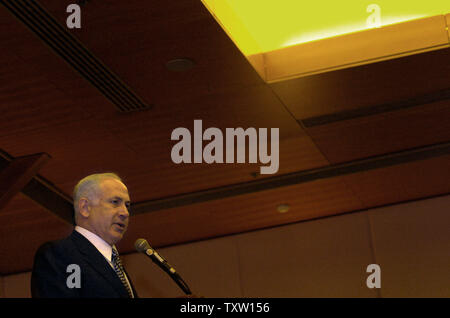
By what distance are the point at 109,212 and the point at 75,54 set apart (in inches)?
115

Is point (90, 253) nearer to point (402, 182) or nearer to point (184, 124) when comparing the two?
point (184, 124)

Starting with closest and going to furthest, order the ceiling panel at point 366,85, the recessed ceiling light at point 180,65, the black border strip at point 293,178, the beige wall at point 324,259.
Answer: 1. the recessed ceiling light at point 180,65
2. the ceiling panel at point 366,85
3. the black border strip at point 293,178
4. the beige wall at point 324,259

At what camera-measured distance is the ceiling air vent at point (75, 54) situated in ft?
18.7

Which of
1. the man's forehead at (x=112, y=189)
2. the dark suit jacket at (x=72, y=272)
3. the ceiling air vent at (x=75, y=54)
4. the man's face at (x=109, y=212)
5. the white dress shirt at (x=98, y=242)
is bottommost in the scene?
the dark suit jacket at (x=72, y=272)

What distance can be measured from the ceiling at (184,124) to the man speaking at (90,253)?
2310 millimetres

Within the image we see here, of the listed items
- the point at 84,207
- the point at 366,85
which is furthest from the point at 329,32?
the point at 84,207

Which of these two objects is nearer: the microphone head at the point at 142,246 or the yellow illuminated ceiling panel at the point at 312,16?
the microphone head at the point at 142,246

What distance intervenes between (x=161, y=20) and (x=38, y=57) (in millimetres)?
953

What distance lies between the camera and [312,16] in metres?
7.28

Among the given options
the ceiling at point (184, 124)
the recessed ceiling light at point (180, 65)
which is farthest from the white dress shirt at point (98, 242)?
the recessed ceiling light at point (180, 65)

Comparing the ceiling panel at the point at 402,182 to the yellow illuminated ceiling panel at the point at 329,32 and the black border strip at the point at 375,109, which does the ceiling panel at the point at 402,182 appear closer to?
the black border strip at the point at 375,109

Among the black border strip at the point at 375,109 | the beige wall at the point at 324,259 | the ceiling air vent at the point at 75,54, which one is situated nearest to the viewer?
the ceiling air vent at the point at 75,54
